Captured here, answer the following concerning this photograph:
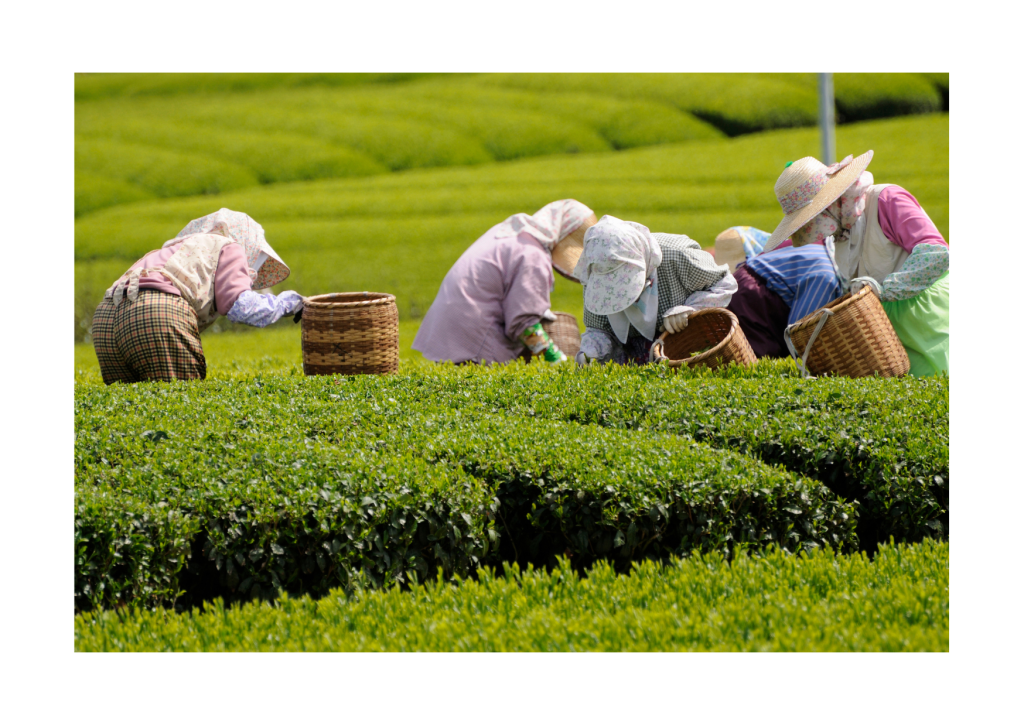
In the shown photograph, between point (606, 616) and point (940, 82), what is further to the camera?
point (940, 82)

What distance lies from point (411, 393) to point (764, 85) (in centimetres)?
1664

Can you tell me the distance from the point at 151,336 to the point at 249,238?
3.24ft

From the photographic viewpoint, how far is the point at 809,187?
551 centimetres

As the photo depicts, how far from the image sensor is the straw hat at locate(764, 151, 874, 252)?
543cm

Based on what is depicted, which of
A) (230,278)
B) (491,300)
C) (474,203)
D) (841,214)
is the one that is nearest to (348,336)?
(230,278)

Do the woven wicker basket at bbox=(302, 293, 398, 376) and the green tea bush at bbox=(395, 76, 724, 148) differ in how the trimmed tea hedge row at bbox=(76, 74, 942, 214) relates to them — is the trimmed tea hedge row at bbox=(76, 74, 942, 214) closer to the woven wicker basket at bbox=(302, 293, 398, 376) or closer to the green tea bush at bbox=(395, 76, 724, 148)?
the green tea bush at bbox=(395, 76, 724, 148)

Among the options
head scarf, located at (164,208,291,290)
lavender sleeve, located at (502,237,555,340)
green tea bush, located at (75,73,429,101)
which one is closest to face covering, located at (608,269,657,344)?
lavender sleeve, located at (502,237,555,340)

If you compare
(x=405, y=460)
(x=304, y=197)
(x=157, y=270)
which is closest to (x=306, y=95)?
(x=304, y=197)

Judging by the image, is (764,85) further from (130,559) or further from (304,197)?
(130,559)

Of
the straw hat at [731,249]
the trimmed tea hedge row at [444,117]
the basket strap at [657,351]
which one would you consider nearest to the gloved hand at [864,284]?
the basket strap at [657,351]

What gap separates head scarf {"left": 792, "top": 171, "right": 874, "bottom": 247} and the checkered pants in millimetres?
3837

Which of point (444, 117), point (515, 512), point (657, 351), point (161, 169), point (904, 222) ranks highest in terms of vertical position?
point (444, 117)

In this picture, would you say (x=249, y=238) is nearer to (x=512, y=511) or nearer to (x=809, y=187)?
(x=512, y=511)

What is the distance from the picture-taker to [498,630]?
2.74 m
